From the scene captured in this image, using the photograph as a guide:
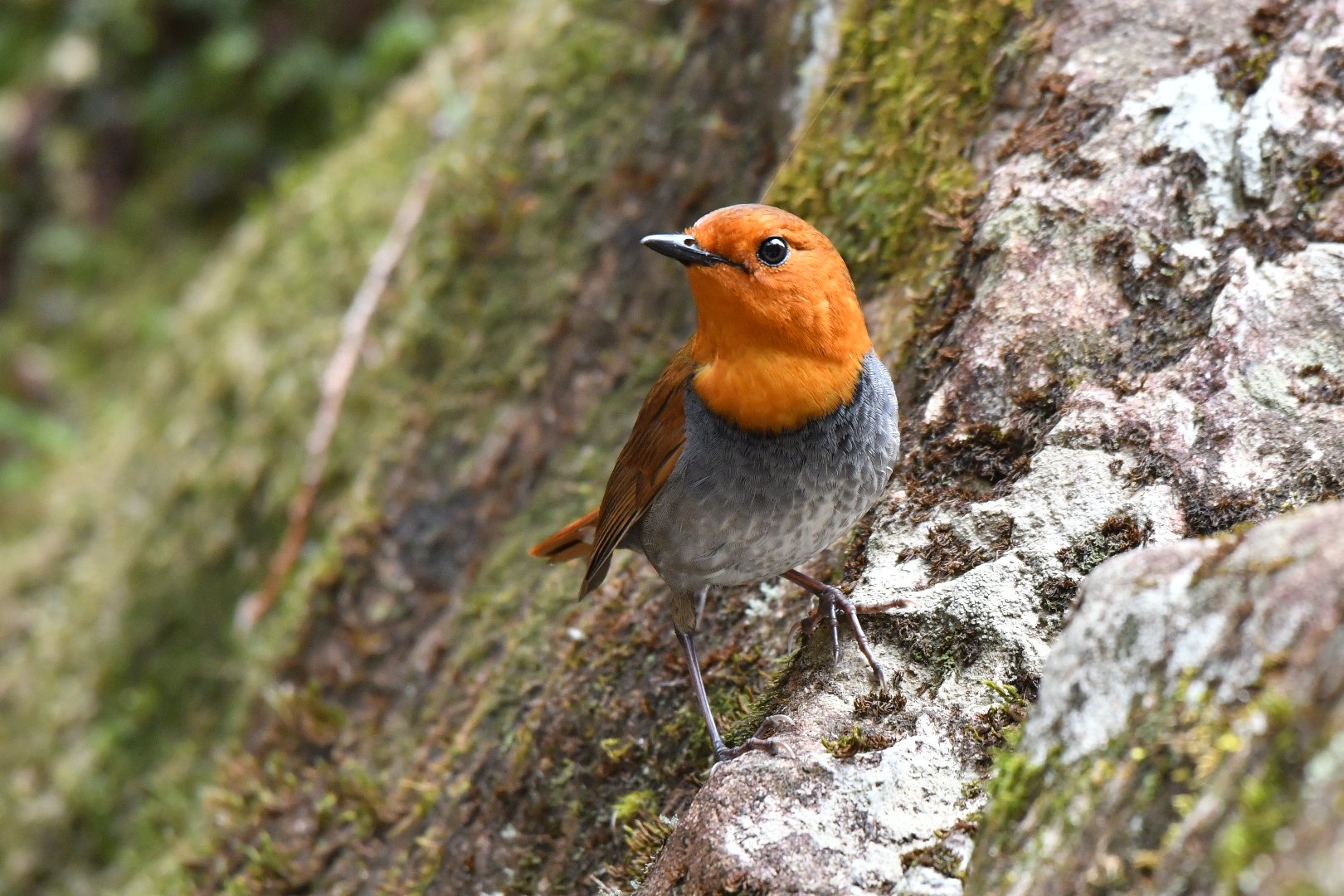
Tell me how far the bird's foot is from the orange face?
0.78 m

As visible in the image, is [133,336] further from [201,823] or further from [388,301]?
[201,823]

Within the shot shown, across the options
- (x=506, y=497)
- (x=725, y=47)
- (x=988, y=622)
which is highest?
(x=725, y=47)

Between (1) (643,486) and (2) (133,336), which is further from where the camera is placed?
(2) (133,336)

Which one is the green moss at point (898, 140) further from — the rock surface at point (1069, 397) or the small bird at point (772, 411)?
the small bird at point (772, 411)

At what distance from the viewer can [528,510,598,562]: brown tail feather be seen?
371 cm

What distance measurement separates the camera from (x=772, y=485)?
3.09m

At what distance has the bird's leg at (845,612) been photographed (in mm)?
2840

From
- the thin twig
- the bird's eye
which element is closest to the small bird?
the bird's eye

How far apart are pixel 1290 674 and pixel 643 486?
6.56 ft

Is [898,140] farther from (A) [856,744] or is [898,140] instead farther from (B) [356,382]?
(B) [356,382]

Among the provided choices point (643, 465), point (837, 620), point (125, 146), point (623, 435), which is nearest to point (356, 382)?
point (623, 435)

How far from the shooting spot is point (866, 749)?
2605 mm

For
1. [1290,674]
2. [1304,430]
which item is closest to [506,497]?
[1304,430]

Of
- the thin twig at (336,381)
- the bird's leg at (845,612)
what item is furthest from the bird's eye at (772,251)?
the thin twig at (336,381)
